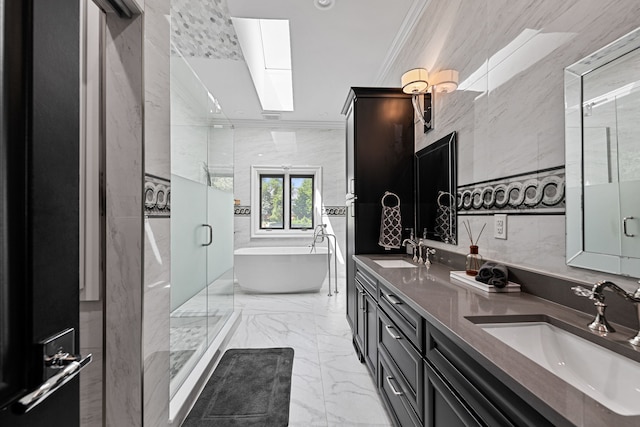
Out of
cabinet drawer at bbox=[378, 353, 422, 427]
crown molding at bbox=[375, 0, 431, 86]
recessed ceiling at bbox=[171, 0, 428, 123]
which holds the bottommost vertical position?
cabinet drawer at bbox=[378, 353, 422, 427]

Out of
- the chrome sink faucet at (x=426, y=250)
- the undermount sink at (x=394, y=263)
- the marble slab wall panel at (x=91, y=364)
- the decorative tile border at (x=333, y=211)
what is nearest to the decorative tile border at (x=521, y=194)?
the chrome sink faucet at (x=426, y=250)

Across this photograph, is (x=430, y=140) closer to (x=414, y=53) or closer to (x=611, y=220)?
(x=414, y=53)

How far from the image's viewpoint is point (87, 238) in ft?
3.77

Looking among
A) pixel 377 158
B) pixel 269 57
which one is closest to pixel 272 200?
pixel 269 57

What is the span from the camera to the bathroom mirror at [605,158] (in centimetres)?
86

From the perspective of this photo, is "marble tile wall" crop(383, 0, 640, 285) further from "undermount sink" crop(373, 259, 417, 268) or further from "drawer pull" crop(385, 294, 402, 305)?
"drawer pull" crop(385, 294, 402, 305)

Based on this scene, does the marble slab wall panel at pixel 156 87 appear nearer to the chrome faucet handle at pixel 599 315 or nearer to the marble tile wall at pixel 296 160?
the chrome faucet handle at pixel 599 315

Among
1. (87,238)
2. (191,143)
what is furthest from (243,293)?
(87,238)

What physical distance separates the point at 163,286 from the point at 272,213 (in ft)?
13.4

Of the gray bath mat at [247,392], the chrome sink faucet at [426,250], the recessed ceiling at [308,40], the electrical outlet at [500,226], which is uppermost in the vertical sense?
the recessed ceiling at [308,40]

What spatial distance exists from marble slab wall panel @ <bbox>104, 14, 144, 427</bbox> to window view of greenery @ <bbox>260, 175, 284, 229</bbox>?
427cm

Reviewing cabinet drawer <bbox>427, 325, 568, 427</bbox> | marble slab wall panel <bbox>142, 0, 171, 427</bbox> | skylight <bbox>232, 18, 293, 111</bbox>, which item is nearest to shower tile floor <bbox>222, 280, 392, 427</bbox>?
marble slab wall panel <bbox>142, 0, 171, 427</bbox>

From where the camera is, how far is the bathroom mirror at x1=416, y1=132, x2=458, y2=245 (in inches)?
78.9

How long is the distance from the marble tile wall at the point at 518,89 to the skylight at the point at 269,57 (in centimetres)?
163
